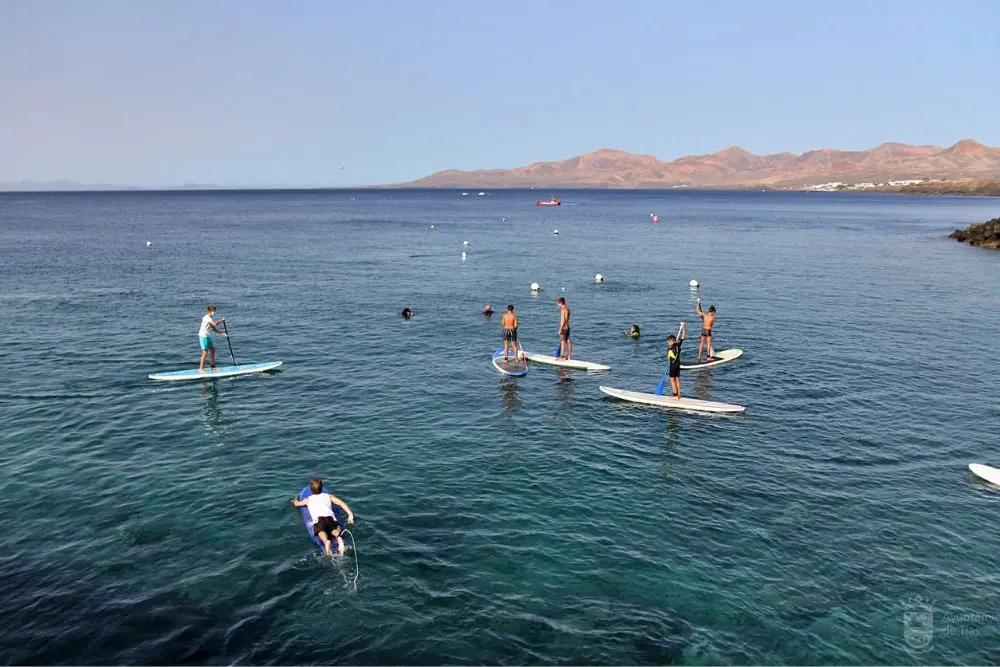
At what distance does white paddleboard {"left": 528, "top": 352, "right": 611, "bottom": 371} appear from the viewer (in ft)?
110

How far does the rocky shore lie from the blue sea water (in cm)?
5003

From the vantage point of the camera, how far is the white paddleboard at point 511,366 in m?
32.5

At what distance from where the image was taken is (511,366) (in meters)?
33.4

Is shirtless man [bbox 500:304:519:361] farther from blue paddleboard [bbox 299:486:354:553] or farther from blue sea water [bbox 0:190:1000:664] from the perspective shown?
blue paddleboard [bbox 299:486:354:553]

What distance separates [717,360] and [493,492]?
18443 millimetres

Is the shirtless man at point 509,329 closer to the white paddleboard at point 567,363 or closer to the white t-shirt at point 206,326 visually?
the white paddleboard at point 567,363

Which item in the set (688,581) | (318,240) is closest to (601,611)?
(688,581)

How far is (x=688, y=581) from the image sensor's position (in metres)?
16.2

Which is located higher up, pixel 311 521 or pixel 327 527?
pixel 327 527

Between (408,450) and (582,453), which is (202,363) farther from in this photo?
(582,453)

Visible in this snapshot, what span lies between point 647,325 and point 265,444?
89.3 feet

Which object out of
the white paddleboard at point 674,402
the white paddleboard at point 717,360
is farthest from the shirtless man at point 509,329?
the white paddleboard at point 717,360

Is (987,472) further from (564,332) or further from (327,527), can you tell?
(327,527)

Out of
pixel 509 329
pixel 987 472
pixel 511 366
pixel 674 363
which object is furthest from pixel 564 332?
pixel 987 472
